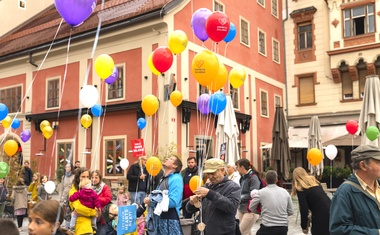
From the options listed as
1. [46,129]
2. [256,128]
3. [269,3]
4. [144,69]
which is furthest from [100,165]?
[269,3]

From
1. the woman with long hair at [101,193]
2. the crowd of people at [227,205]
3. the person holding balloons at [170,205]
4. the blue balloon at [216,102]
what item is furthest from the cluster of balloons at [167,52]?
the person holding balloons at [170,205]

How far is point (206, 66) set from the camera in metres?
8.05

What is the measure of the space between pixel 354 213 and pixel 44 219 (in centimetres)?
235

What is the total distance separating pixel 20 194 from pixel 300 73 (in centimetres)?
1890

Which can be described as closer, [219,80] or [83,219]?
[83,219]

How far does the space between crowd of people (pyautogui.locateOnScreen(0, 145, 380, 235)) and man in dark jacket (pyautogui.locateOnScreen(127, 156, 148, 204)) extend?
313 centimetres

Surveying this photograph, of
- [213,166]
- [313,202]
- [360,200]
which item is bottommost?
[313,202]

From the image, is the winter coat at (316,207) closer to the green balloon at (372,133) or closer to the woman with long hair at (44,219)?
the woman with long hair at (44,219)

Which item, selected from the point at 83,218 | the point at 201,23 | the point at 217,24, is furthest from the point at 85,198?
the point at 201,23

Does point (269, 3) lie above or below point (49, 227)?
above

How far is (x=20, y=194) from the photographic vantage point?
36.9ft

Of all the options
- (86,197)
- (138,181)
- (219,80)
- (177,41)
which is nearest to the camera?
(86,197)

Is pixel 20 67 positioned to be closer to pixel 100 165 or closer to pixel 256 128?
pixel 100 165

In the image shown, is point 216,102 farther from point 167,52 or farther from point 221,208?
point 221,208
